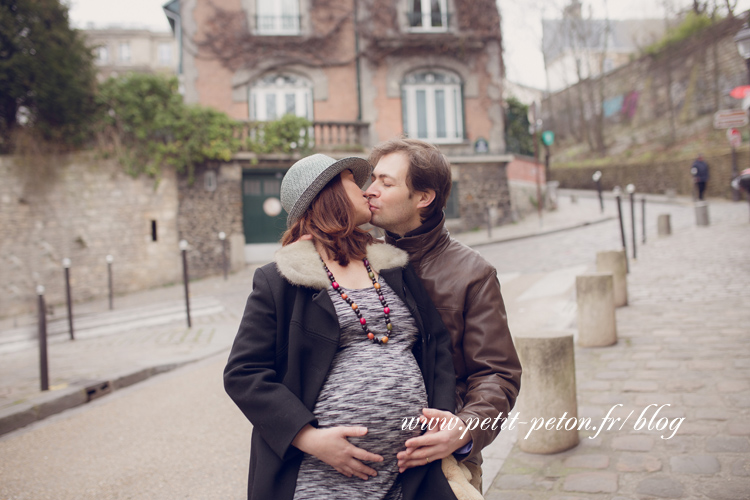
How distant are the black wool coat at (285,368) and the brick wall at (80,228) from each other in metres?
14.3

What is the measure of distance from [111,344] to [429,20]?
14937 mm

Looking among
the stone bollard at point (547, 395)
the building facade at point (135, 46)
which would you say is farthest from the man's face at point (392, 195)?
the building facade at point (135, 46)

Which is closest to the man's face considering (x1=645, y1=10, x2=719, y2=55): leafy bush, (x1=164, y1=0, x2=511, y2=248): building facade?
(x1=164, y1=0, x2=511, y2=248): building facade

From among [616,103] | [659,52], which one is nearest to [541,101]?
[616,103]

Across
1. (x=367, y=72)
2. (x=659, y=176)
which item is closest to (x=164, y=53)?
(x=367, y=72)

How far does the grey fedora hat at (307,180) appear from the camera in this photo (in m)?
1.69

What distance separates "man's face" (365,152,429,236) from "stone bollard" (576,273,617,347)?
396cm

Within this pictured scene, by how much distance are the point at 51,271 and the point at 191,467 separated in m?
12.8

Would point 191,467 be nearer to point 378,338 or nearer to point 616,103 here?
point 378,338

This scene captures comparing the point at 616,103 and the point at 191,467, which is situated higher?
the point at 616,103

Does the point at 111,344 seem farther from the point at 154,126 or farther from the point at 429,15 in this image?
the point at 429,15

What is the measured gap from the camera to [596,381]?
4352 mm

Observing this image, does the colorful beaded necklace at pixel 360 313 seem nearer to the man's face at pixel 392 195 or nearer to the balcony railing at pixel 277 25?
the man's face at pixel 392 195

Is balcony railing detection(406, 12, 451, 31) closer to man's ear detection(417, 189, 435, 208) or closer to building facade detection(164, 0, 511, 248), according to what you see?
building facade detection(164, 0, 511, 248)
